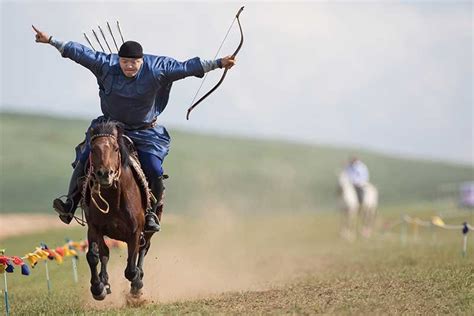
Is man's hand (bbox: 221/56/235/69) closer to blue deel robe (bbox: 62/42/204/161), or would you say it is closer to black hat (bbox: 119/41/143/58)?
blue deel robe (bbox: 62/42/204/161)

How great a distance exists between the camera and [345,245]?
88.2 ft

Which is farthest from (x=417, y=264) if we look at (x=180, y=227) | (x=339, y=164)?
(x=339, y=164)

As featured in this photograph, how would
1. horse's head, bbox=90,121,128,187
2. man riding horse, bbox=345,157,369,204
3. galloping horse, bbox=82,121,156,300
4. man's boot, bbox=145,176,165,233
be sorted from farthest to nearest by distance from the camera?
man riding horse, bbox=345,157,369,204 → man's boot, bbox=145,176,165,233 → galloping horse, bbox=82,121,156,300 → horse's head, bbox=90,121,128,187

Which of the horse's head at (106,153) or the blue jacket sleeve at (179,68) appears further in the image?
the blue jacket sleeve at (179,68)

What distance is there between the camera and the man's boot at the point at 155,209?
1259 cm

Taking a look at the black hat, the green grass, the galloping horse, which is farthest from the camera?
the green grass

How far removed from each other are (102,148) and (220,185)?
170 feet

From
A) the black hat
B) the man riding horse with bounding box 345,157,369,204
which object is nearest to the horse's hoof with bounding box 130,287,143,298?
the black hat

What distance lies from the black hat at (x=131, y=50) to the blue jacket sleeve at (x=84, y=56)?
36 centimetres

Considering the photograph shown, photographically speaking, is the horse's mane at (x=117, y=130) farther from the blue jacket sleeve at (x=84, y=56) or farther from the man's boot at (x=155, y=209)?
the man's boot at (x=155, y=209)

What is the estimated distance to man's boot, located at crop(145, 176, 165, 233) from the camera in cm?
1259

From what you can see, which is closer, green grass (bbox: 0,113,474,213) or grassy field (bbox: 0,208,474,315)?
grassy field (bbox: 0,208,474,315)

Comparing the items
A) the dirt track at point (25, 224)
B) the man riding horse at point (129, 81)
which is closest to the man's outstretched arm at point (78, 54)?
the man riding horse at point (129, 81)

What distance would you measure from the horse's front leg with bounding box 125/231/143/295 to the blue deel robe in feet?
4.19
